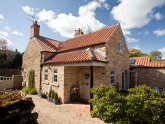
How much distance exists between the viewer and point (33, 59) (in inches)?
779

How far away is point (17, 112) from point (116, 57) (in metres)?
11.2

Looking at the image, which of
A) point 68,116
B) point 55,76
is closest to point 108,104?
point 68,116

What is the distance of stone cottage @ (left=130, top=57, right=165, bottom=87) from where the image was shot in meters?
19.0

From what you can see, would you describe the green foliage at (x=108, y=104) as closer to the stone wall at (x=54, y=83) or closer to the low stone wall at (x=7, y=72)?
the stone wall at (x=54, y=83)

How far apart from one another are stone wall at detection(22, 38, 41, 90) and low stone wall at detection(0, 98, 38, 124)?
11502 millimetres

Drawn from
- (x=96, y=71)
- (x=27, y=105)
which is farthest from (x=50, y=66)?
(x=27, y=105)

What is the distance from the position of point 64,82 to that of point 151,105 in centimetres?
812

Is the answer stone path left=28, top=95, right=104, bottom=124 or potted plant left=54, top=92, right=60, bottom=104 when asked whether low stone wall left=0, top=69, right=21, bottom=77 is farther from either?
stone path left=28, top=95, right=104, bottom=124

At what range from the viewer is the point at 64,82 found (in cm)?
1359

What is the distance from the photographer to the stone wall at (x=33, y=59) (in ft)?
60.2

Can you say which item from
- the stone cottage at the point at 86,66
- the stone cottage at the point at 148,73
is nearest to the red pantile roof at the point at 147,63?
the stone cottage at the point at 148,73

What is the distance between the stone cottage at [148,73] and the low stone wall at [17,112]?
52.3 ft

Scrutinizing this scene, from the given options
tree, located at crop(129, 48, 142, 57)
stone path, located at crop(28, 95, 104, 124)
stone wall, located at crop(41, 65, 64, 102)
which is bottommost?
stone path, located at crop(28, 95, 104, 124)

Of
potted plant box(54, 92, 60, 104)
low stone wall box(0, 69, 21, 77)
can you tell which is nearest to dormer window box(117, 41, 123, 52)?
potted plant box(54, 92, 60, 104)
